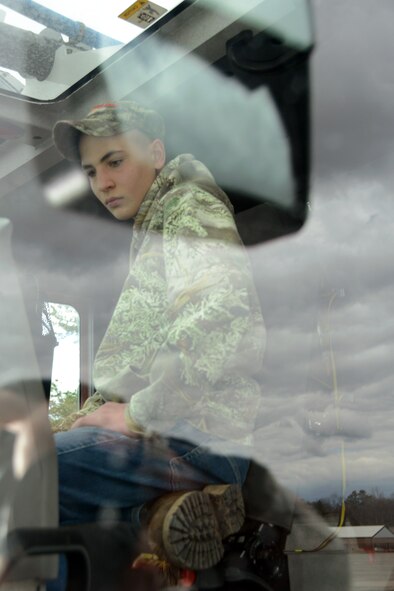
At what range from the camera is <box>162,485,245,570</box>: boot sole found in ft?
5.25

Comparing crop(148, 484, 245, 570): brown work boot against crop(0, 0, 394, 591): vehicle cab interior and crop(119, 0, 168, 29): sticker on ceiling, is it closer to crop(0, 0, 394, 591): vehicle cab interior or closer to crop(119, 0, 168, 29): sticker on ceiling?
crop(0, 0, 394, 591): vehicle cab interior

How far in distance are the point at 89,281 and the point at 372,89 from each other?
101cm

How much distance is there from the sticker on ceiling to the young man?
0.56 metres

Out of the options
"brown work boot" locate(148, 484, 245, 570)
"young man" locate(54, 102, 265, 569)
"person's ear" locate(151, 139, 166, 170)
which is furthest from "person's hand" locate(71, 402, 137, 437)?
"person's ear" locate(151, 139, 166, 170)

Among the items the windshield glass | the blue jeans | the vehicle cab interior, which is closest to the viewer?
the vehicle cab interior

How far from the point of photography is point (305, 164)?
2084 millimetres

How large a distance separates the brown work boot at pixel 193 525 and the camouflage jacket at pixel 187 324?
0.14 meters

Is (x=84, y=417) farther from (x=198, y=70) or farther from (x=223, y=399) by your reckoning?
(x=198, y=70)

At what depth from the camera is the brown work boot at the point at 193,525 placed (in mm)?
1593

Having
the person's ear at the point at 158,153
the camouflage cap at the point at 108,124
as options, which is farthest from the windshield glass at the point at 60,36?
the person's ear at the point at 158,153

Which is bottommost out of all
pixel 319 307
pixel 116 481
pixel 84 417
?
pixel 116 481

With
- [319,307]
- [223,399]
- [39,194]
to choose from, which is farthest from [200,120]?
[223,399]

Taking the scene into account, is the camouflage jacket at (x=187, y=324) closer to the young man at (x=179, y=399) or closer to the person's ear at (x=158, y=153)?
the young man at (x=179, y=399)

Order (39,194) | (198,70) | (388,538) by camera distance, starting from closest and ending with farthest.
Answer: (388,538) < (198,70) < (39,194)
